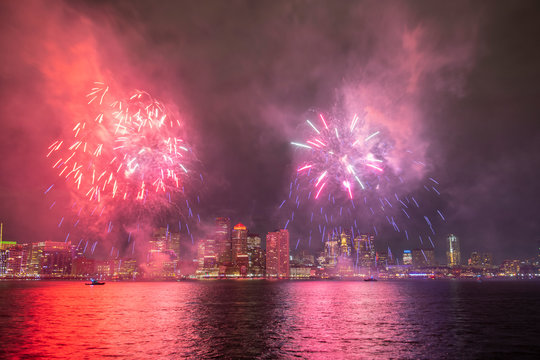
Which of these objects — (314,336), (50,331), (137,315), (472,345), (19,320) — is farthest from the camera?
(137,315)

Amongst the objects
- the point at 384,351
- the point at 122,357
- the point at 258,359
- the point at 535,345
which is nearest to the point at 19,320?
the point at 122,357

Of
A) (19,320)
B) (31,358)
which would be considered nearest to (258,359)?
(31,358)

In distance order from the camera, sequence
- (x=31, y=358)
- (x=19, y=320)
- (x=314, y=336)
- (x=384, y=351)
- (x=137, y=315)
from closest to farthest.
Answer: (x=31, y=358)
(x=384, y=351)
(x=314, y=336)
(x=19, y=320)
(x=137, y=315)

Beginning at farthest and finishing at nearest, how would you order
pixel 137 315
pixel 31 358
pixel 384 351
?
pixel 137 315
pixel 384 351
pixel 31 358

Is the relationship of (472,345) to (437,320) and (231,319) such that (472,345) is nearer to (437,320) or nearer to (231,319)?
(437,320)

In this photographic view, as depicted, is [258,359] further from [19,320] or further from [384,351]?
[19,320]

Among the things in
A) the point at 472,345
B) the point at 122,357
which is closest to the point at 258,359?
the point at 122,357

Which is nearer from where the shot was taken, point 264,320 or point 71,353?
point 71,353

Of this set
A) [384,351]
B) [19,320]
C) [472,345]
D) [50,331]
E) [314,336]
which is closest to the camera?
[384,351]

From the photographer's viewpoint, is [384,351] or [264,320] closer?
[384,351]
